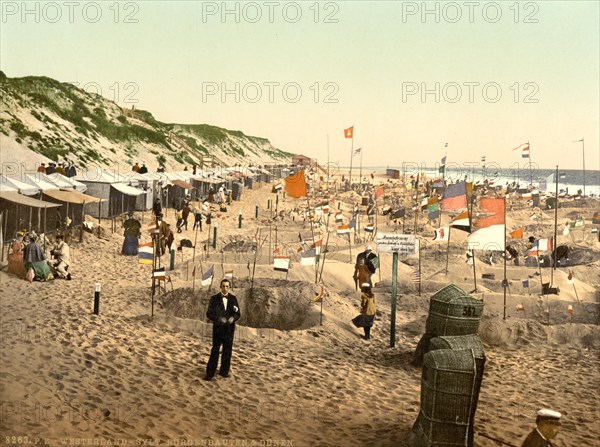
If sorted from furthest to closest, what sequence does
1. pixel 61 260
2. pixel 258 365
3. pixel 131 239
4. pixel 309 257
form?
pixel 131 239
pixel 61 260
pixel 309 257
pixel 258 365

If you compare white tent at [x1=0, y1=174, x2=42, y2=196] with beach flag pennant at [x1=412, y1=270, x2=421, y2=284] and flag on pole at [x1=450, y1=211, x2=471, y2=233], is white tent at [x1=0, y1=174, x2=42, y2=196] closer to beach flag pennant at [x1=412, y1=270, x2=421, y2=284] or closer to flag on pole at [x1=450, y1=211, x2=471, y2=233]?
beach flag pennant at [x1=412, y1=270, x2=421, y2=284]

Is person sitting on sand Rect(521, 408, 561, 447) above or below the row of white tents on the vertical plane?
below

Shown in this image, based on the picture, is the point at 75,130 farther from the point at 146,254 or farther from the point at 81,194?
the point at 146,254

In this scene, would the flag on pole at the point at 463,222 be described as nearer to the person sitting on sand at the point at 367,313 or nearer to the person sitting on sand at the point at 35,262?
the person sitting on sand at the point at 367,313

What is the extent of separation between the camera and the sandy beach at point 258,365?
→ 26.3 ft

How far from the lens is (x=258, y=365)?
10.7 meters

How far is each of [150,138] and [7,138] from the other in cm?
3665

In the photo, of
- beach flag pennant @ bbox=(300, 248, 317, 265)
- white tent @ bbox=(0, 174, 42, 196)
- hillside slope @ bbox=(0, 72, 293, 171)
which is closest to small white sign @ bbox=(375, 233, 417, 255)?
beach flag pennant @ bbox=(300, 248, 317, 265)

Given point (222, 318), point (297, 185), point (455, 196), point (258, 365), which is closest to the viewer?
point (222, 318)

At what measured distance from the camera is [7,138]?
41625 mm

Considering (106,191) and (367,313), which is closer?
(367,313)

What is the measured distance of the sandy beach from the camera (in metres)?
8.01

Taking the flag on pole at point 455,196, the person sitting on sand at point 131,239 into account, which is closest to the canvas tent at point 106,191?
the person sitting on sand at point 131,239

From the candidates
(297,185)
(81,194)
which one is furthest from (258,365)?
(81,194)
